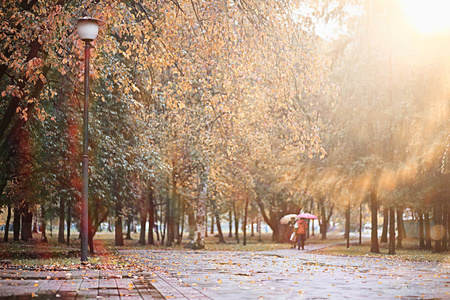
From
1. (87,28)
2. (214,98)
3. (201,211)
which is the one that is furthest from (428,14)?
(201,211)

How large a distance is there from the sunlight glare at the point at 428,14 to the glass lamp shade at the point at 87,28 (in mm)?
10867

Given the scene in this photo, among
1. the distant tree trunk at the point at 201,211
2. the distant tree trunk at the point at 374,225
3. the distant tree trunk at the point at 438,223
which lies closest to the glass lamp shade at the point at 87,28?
the distant tree trunk at the point at 374,225

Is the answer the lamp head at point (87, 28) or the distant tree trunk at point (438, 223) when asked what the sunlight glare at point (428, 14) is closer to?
the lamp head at point (87, 28)

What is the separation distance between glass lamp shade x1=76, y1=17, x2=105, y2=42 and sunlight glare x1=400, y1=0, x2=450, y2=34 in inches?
428

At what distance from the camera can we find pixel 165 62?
40.1 feet

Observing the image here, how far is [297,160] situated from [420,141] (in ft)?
37.5

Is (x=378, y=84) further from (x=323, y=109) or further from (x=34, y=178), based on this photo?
(x=34, y=178)

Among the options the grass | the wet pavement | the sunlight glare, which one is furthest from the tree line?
the wet pavement

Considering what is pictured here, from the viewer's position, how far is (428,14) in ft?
65.0

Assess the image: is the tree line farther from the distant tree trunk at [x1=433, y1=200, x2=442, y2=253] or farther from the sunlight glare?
the sunlight glare

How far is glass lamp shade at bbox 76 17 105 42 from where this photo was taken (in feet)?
41.4

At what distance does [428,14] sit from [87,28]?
11995 mm

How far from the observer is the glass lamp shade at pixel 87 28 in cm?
1263

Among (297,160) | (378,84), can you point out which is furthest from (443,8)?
(297,160)
